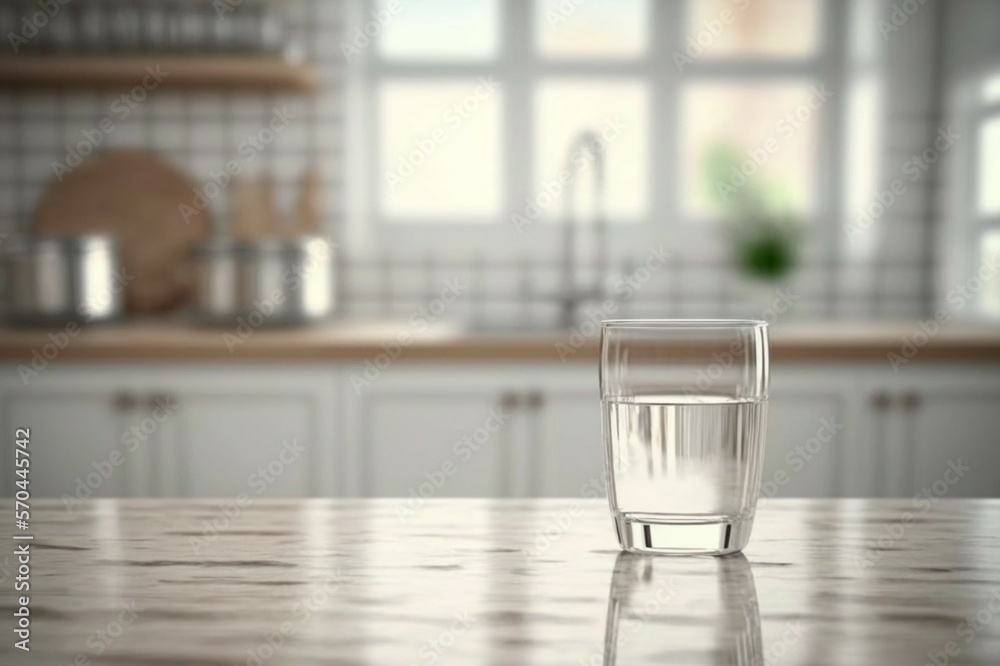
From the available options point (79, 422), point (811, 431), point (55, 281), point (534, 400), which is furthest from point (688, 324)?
point (55, 281)

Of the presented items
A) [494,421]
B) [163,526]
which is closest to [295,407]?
[494,421]

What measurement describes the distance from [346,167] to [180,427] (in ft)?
3.14

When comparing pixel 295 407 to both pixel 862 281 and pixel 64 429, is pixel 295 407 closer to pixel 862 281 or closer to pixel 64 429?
pixel 64 429

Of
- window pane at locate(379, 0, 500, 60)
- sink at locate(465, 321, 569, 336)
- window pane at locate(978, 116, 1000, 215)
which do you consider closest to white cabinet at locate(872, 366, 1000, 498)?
window pane at locate(978, 116, 1000, 215)

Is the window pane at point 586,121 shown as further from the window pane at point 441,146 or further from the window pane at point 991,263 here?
the window pane at point 991,263

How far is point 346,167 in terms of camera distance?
9.43 feet

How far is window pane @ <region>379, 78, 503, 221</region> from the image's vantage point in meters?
2.93

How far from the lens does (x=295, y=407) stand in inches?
88.2

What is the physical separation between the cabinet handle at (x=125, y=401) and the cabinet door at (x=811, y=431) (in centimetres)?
141

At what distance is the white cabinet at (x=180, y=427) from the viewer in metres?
2.24

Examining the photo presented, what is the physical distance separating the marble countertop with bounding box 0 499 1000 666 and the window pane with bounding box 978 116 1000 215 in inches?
82.2

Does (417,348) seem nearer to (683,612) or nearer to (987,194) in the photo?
(987,194)

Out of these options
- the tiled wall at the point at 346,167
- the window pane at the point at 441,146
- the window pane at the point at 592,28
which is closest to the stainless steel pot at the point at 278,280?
the tiled wall at the point at 346,167

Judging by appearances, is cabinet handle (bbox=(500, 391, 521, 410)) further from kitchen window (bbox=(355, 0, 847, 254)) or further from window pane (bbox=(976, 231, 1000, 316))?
window pane (bbox=(976, 231, 1000, 316))
